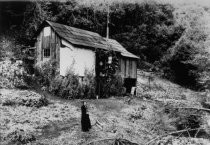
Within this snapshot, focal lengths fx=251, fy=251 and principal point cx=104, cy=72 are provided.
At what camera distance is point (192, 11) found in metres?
36.5

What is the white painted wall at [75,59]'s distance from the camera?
1902cm

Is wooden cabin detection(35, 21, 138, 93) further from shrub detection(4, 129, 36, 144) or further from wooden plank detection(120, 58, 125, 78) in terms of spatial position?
shrub detection(4, 129, 36, 144)

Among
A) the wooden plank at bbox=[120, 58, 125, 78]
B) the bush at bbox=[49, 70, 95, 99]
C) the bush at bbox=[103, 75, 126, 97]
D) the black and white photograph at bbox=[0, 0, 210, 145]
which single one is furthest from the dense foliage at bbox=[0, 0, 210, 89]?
the bush at bbox=[49, 70, 95, 99]

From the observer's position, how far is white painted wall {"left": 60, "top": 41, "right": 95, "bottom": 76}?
19.0 metres

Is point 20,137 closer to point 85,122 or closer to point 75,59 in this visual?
point 85,122

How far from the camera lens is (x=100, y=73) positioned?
20609mm

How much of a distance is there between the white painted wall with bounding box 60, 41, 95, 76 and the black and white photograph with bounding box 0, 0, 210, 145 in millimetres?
78

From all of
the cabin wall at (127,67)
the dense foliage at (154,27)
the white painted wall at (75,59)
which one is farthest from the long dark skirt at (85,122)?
the dense foliage at (154,27)

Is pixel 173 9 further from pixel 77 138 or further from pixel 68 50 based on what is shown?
pixel 77 138

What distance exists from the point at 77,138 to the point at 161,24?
107 ft

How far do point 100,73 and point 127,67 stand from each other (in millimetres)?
4434

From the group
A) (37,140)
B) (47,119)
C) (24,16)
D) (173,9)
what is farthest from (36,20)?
(173,9)

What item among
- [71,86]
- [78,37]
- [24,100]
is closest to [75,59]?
[71,86]

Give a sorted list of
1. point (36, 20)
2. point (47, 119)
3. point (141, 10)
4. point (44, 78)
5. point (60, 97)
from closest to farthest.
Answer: point (47, 119), point (60, 97), point (44, 78), point (36, 20), point (141, 10)
